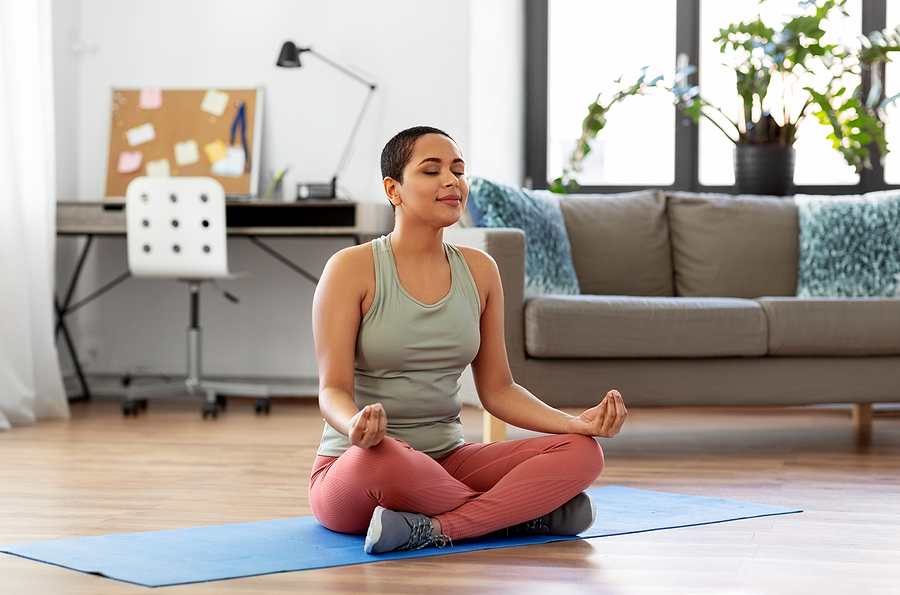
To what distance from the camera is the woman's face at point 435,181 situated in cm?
171

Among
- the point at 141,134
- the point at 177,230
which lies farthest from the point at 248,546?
the point at 141,134

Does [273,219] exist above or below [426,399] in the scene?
above

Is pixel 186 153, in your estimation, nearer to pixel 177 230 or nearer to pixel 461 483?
pixel 177 230

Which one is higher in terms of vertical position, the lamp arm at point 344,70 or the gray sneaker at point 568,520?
the lamp arm at point 344,70

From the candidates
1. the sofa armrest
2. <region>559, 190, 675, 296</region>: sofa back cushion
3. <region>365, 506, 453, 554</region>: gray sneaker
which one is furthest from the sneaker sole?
<region>559, 190, 675, 296</region>: sofa back cushion

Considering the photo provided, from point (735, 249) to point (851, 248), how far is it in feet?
1.15

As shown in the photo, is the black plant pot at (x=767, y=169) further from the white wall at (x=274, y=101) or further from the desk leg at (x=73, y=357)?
the desk leg at (x=73, y=357)

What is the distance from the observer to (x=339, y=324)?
1706 mm

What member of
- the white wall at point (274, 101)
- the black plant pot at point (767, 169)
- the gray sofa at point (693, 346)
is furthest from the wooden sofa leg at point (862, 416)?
the white wall at point (274, 101)

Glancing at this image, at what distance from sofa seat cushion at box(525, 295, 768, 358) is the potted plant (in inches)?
45.4

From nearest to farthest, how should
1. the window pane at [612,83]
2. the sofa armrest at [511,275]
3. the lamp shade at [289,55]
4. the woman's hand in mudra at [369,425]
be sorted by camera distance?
the woman's hand in mudra at [369,425] → the sofa armrest at [511,275] → the lamp shade at [289,55] → the window pane at [612,83]

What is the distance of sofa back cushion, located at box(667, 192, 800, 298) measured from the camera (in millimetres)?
3311

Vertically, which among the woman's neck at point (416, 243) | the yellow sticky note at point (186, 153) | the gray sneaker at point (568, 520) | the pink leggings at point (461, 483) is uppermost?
the yellow sticky note at point (186, 153)

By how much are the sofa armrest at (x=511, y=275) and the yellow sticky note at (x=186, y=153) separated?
1939 millimetres
